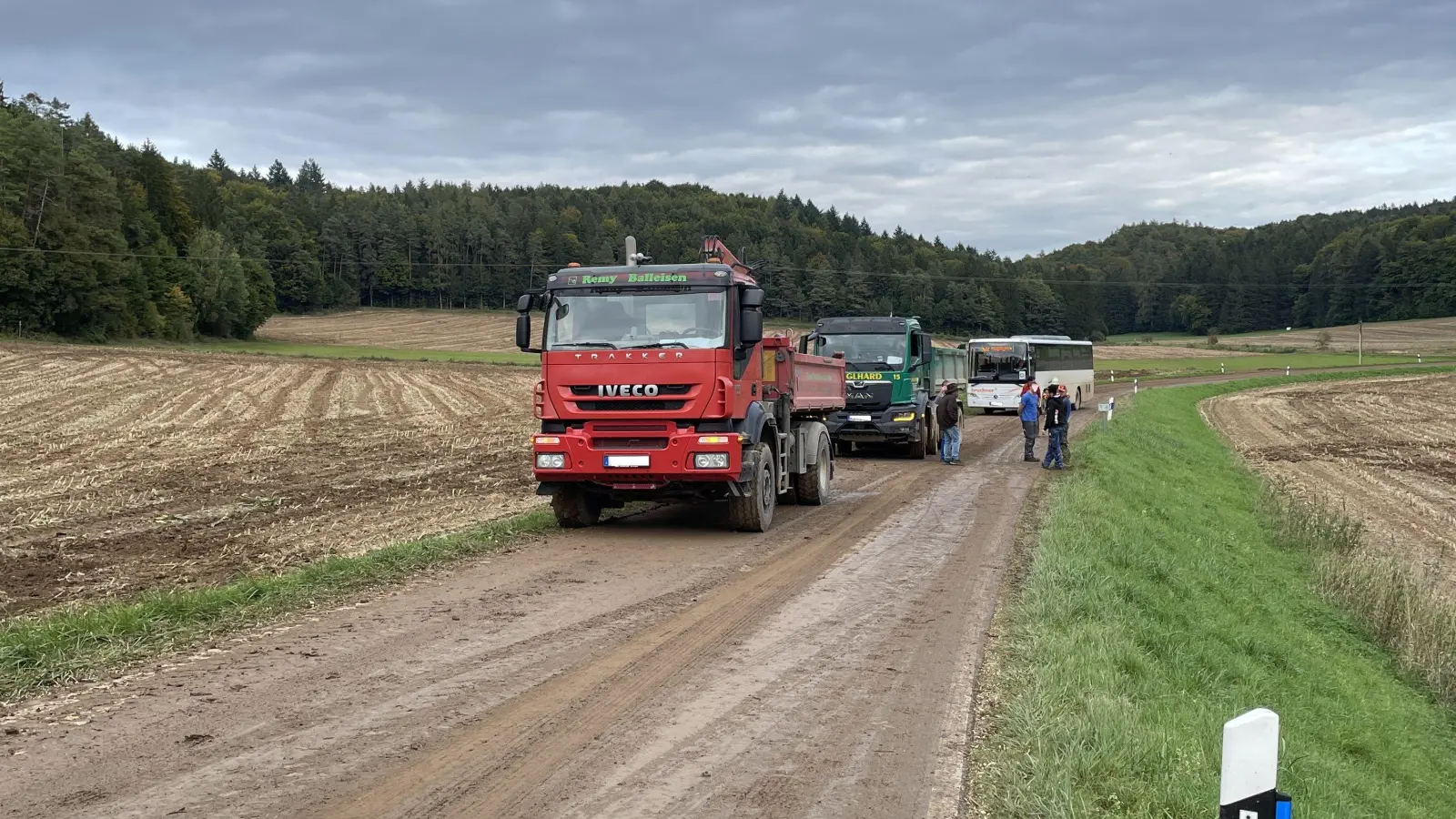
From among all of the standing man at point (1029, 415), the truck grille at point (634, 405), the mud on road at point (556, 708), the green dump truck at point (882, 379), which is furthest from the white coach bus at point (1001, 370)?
the mud on road at point (556, 708)

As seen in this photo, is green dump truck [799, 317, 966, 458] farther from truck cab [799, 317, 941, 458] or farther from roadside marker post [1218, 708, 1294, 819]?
roadside marker post [1218, 708, 1294, 819]

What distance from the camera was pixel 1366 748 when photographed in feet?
27.2

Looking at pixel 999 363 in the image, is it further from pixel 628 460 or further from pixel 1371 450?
pixel 628 460

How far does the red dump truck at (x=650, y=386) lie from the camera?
12.4 metres

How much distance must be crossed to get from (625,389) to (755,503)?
217cm

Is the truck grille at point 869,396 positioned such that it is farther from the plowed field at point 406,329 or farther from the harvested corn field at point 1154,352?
the harvested corn field at point 1154,352

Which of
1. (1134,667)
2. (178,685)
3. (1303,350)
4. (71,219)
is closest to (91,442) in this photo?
(178,685)

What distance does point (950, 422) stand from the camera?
75.6 ft

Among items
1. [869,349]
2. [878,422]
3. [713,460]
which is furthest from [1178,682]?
[869,349]

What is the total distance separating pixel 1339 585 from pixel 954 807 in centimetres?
1155

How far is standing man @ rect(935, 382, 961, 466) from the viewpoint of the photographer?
2295cm

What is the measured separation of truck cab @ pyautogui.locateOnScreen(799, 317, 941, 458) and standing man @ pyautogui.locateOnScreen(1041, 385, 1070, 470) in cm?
313

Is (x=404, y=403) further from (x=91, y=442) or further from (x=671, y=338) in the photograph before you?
(x=671, y=338)

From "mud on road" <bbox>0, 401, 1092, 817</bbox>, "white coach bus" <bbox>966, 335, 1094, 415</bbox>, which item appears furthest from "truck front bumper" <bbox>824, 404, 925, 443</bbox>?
"white coach bus" <bbox>966, 335, 1094, 415</bbox>
